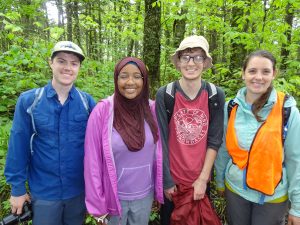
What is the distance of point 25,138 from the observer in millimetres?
2707

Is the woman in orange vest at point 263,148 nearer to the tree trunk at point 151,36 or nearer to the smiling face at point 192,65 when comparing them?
the smiling face at point 192,65

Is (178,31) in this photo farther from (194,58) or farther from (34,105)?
(34,105)

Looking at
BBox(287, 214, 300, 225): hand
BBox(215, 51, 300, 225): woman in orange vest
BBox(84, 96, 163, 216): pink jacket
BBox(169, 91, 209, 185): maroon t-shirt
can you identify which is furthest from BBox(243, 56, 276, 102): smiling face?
BBox(84, 96, 163, 216): pink jacket

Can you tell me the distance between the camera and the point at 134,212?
290cm

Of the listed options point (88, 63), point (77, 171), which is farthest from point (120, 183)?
point (88, 63)

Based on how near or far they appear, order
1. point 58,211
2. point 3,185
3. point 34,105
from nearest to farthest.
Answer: point 34,105 → point 58,211 → point 3,185

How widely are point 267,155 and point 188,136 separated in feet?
2.70

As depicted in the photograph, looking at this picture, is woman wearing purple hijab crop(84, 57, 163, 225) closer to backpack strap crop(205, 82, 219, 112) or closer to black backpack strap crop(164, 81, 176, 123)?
black backpack strap crop(164, 81, 176, 123)

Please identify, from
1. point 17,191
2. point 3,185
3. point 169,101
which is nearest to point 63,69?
point 169,101

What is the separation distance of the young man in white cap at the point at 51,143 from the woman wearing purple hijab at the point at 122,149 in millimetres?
262

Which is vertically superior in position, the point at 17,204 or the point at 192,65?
the point at 192,65

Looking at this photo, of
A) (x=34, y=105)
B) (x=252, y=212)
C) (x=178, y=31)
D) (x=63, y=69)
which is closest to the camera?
(x=34, y=105)

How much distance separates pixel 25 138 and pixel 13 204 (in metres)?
0.72

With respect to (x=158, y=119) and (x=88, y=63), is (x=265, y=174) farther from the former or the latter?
(x=88, y=63)
